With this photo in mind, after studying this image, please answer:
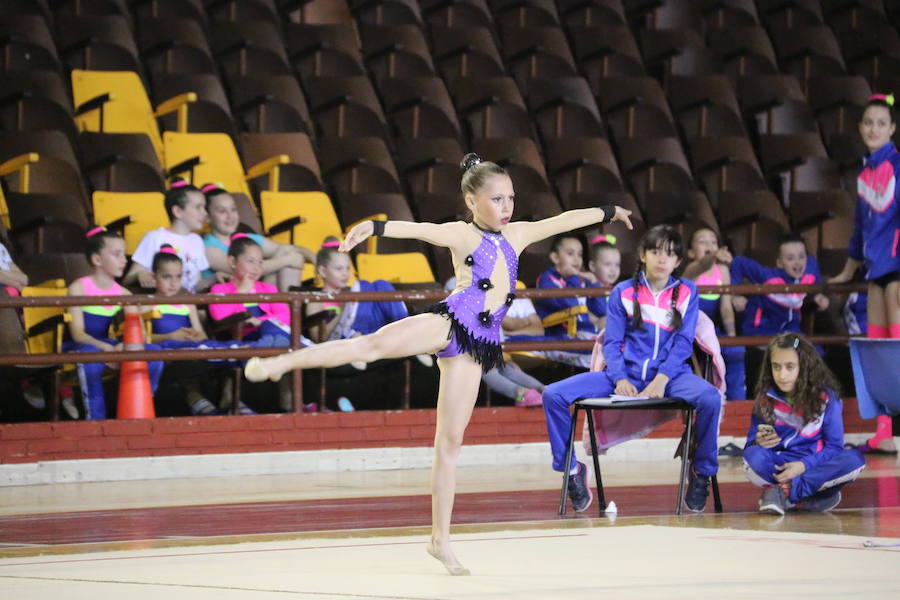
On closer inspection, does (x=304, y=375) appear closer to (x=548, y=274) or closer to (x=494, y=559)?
(x=548, y=274)

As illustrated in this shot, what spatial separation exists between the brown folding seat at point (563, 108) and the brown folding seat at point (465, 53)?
39cm

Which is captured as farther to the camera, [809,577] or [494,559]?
[494,559]

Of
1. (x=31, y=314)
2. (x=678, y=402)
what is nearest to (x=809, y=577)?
(x=678, y=402)

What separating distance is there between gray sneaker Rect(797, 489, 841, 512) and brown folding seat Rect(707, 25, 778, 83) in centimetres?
601

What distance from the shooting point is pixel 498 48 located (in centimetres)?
1067

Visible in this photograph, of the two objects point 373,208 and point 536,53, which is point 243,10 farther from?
point 373,208

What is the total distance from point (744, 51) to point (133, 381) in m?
6.12

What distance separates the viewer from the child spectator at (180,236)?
7.36 meters

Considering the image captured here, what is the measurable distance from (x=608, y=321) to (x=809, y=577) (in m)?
2.29

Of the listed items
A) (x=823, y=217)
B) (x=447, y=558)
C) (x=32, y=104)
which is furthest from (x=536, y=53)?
(x=447, y=558)

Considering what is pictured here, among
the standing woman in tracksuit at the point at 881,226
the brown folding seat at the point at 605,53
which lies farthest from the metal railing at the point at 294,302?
the brown folding seat at the point at 605,53

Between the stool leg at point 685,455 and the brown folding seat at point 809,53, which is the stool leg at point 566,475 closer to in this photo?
the stool leg at point 685,455

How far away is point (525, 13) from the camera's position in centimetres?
1095

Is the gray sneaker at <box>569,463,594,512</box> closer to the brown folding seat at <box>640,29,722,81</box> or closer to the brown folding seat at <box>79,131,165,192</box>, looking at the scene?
the brown folding seat at <box>79,131,165,192</box>
